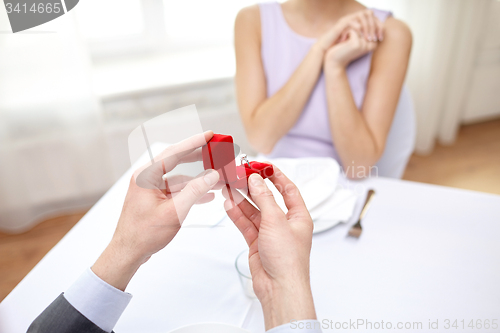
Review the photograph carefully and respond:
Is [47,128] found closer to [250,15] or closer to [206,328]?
[250,15]

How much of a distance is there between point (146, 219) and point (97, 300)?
5.0 inches

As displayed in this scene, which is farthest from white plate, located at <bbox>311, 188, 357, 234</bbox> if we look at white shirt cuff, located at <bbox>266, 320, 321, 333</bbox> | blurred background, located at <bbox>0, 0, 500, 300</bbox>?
blurred background, located at <bbox>0, 0, 500, 300</bbox>

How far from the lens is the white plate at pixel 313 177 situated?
76 centimetres

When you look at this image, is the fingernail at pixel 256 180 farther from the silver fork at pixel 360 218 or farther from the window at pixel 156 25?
the window at pixel 156 25

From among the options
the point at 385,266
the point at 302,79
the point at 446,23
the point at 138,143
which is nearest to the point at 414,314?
the point at 385,266

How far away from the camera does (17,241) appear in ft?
5.55

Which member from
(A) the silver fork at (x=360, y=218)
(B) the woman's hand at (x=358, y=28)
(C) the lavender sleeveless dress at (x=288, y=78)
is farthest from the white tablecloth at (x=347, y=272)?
(B) the woman's hand at (x=358, y=28)

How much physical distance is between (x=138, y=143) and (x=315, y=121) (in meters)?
0.56

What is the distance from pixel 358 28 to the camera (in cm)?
99

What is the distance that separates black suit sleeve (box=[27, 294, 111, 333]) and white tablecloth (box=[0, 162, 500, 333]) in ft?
0.21

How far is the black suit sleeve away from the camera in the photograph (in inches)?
19.8

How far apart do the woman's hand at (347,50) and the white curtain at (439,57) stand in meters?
1.00

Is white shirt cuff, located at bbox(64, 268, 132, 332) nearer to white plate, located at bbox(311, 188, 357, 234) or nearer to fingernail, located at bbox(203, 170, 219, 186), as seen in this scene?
fingernail, located at bbox(203, 170, 219, 186)

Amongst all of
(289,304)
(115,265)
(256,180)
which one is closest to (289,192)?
(256,180)
